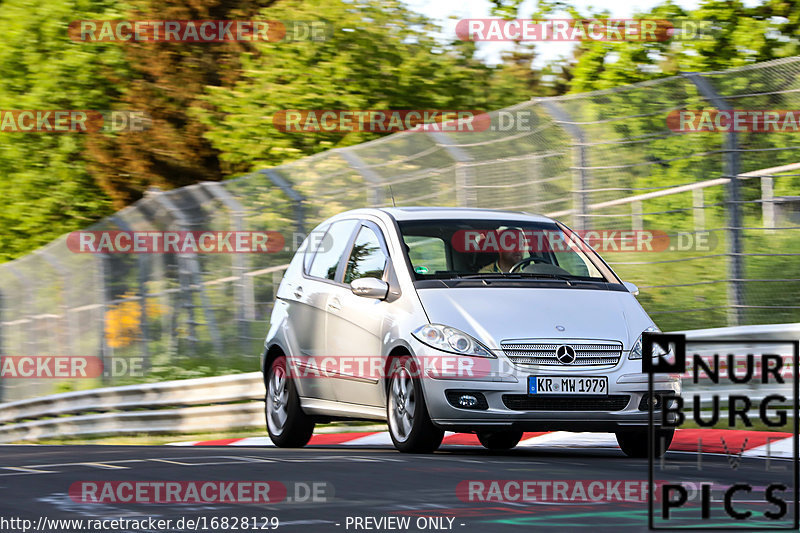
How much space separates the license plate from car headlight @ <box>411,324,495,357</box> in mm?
326

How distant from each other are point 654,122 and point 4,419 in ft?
43.8

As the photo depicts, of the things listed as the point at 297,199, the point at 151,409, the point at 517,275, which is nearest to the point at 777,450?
the point at 517,275

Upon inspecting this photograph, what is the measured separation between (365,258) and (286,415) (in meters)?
1.57

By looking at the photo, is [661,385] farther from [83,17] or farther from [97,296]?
[83,17]

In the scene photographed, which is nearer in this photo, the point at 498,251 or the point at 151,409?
the point at 498,251

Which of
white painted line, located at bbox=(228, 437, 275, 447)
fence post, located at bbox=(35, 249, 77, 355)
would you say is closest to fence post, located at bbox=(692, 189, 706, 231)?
white painted line, located at bbox=(228, 437, 275, 447)

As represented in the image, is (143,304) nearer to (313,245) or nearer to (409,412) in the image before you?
(313,245)

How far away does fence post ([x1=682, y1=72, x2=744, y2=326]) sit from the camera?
39.2ft

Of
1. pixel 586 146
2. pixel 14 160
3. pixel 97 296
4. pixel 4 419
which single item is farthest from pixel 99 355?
pixel 14 160

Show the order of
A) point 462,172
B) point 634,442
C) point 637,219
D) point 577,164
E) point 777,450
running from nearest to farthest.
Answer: point 634,442, point 777,450, point 637,219, point 577,164, point 462,172

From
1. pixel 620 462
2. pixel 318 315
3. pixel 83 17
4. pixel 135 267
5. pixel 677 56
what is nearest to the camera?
pixel 620 462

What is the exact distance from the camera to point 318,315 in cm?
1112

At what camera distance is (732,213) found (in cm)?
1210

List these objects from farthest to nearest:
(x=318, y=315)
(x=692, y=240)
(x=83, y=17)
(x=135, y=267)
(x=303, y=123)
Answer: (x=83, y=17), (x=303, y=123), (x=135, y=267), (x=692, y=240), (x=318, y=315)
